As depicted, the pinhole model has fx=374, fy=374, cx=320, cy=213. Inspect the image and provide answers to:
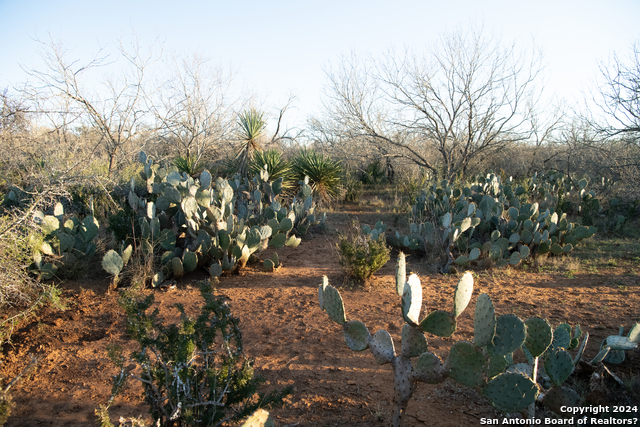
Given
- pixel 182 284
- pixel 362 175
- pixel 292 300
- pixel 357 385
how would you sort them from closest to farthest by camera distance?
pixel 357 385 < pixel 292 300 < pixel 182 284 < pixel 362 175

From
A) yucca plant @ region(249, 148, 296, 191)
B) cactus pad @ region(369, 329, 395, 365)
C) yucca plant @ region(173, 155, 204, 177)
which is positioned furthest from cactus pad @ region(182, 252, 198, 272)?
yucca plant @ region(173, 155, 204, 177)

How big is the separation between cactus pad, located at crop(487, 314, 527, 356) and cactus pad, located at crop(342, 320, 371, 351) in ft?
2.13

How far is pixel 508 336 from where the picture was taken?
6.13 feet

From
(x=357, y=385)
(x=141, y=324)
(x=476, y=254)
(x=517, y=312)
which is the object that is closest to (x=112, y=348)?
(x=141, y=324)

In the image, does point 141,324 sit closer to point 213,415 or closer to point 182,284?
point 213,415

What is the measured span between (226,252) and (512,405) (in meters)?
3.72

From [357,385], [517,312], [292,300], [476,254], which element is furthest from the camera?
[476,254]

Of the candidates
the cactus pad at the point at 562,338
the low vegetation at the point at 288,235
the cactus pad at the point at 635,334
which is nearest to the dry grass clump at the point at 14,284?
the low vegetation at the point at 288,235

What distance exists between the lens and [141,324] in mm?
1840

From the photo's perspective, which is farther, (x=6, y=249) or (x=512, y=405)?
(x=6, y=249)

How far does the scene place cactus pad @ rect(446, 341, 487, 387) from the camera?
182 centimetres

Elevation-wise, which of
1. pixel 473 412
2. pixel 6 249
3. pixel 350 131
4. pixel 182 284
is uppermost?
pixel 350 131

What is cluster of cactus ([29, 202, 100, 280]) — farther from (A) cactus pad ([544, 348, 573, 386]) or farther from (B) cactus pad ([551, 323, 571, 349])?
(B) cactus pad ([551, 323, 571, 349])

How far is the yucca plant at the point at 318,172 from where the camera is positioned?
9.98 metres
